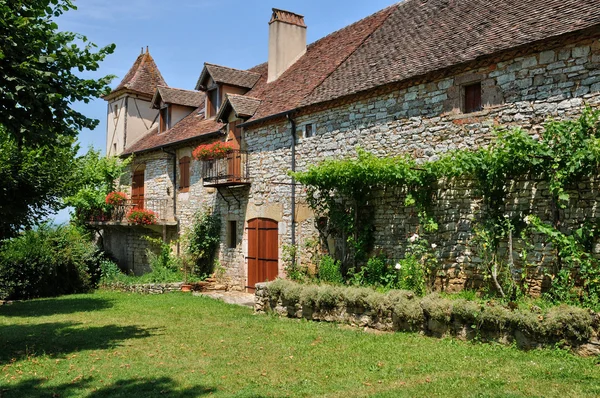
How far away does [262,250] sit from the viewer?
48.1ft

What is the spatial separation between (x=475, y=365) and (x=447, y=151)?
4.56m

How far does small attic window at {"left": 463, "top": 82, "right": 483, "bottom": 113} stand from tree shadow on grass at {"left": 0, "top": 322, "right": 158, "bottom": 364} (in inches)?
286

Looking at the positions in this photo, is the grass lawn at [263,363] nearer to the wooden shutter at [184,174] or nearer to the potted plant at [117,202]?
the wooden shutter at [184,174]

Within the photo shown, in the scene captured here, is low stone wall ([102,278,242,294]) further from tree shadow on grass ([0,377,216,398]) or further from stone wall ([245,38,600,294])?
tree shadow on grass ([0,377,216,398])

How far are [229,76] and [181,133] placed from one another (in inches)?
117

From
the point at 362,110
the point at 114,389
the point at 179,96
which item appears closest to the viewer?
the point at 114,389

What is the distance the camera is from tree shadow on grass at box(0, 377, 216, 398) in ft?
19.3

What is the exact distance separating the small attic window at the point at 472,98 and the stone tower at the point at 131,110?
1710 cm

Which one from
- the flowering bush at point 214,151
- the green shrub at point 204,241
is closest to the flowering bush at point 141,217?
the green shrub at point 204,241

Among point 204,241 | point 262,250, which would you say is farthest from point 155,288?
point 262,250

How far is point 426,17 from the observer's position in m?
13.0

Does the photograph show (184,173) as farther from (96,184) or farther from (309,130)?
(309,130)

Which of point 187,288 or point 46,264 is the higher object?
point 46,264

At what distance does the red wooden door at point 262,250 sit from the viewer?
14258mm
